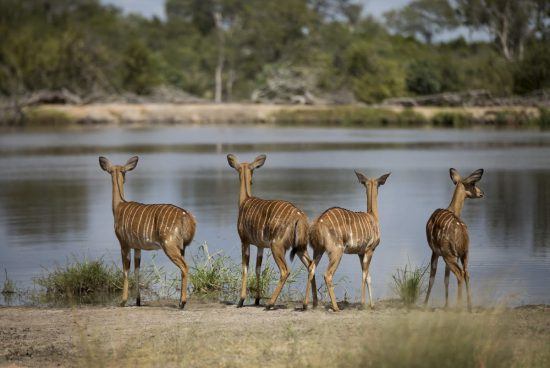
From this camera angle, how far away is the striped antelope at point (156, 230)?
38.5ft

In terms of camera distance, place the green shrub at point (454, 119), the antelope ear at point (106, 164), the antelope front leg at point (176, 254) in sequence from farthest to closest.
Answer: the green shrub at point (454, 119)
the antelope ear at point (106, 164)
the antelope front leg at point (176, 254)

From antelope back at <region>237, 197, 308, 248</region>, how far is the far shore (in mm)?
51342

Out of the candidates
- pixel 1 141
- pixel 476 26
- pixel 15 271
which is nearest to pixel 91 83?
pixel 1 141

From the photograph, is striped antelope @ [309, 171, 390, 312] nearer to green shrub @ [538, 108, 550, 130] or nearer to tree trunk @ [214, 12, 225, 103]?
green shrub @ [538, 108, 550, 130]

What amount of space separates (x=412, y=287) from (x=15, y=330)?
4.30 metres

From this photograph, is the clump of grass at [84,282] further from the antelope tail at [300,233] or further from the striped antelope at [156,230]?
the antelope tail at [300,233]

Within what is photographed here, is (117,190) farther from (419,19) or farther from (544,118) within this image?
(419,19)

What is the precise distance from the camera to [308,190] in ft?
90.6

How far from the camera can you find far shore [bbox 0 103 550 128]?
210 feet

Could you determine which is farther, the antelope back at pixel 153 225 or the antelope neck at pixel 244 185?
the antelope neck at pixel 244 185

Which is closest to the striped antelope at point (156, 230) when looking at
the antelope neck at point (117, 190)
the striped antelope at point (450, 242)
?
the antelope neck at point (117, 190)

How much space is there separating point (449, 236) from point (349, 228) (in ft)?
3.34

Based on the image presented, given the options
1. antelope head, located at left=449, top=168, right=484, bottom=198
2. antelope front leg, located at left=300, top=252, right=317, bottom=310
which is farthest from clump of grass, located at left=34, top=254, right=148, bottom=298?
antelope head, located at left=449, top=168, right=484, bottom=198

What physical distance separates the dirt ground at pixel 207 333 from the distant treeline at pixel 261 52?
56545 mm
